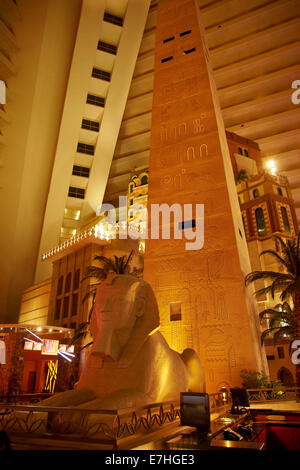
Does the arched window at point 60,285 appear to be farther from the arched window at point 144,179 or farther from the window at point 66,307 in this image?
the arched window at point 144,179

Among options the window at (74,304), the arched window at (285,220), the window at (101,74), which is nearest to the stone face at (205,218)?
the window at (74,304)

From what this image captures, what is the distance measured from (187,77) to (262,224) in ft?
41.4

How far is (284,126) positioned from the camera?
26.3m

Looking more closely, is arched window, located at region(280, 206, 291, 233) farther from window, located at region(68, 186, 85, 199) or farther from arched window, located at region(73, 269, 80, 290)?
window, located at region(68, 186, 85, 199)

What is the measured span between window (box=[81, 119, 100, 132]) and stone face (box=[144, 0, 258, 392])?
11536 mm

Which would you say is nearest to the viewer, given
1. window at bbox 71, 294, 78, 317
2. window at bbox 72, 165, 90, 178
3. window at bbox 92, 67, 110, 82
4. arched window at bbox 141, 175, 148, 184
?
window at bbox 71, 294, 78, 317

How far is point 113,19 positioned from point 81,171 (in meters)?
10.3

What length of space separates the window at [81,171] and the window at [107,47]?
798 centimetres

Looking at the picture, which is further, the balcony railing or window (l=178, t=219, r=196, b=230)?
window (l=178, t=219, r=196, b=230)

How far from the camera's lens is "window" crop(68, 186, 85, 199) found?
946 inches

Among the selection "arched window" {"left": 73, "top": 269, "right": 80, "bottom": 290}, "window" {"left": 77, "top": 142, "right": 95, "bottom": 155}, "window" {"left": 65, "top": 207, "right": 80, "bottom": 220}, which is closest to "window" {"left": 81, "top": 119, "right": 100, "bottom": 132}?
"window" {"left": 77, "top": 142, "right": 95, "bottom": 155}

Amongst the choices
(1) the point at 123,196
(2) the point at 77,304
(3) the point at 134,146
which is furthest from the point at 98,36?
(2) the point at 77,304

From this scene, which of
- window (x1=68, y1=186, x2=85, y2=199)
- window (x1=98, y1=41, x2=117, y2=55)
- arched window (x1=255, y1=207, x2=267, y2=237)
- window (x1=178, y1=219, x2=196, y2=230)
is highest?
window (x1=98, y1=41, x2=117, y2=55)

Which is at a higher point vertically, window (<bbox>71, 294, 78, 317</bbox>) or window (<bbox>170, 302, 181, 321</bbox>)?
window (<bbox>71, 294, 78, 317</bbox>)
